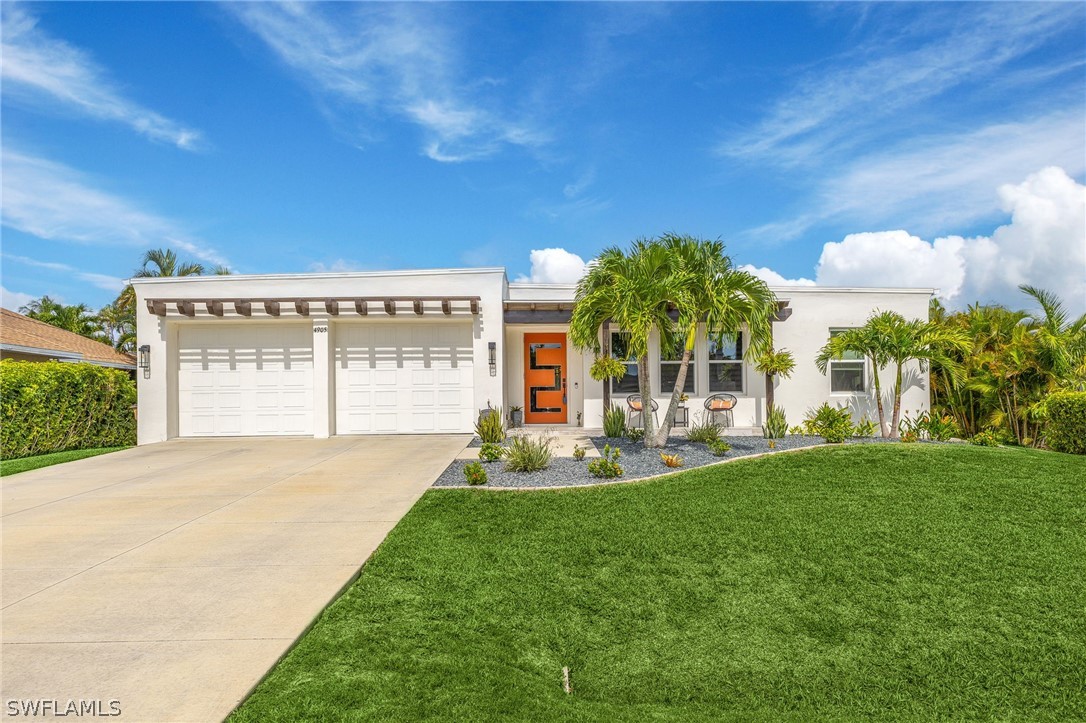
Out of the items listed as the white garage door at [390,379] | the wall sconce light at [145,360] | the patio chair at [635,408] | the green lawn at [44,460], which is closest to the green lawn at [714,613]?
the patio chair at [635,408]

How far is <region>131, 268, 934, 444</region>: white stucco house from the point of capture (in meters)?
12.1

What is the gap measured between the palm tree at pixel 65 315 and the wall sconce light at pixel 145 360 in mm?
19943

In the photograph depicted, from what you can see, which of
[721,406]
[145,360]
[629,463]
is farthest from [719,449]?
[145,360]

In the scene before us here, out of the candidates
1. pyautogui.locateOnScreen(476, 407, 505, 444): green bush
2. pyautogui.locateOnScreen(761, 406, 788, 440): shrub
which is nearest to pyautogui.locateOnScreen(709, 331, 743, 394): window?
pyautogui.locateOnScreen(761, 406, 788, 440): shrub

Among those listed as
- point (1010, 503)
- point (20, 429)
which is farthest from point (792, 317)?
point (20, 429)

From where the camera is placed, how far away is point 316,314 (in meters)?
12.3

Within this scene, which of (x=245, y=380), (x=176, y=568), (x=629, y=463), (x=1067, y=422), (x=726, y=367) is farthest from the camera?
(x=245, y=380)

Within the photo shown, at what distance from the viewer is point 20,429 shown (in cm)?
1059

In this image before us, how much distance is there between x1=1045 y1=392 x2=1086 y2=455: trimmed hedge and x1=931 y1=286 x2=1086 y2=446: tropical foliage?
0.21 m

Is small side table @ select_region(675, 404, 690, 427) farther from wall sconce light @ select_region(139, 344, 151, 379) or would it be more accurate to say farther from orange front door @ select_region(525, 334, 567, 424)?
wall sconce light @ select_region(139, 344, 151, 379)

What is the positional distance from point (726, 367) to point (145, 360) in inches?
568

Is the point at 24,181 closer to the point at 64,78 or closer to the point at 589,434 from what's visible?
the point at 64,78

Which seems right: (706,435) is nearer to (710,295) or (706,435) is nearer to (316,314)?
(710,295)

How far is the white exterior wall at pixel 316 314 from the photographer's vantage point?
12266mm
